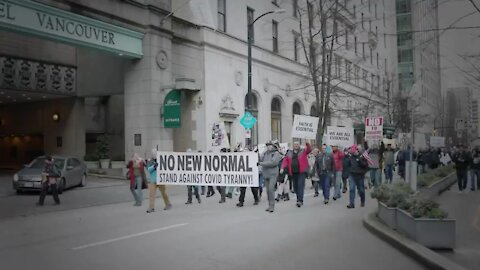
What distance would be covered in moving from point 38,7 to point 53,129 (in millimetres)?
12435

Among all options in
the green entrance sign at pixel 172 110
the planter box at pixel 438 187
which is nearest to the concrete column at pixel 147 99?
the green entrance sign at pixel 172 110

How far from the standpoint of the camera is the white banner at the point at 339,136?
20.7 meters

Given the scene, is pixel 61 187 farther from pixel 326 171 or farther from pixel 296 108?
pixel 296 108

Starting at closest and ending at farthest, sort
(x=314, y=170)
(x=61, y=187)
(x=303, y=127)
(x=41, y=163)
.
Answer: (x=314, y=170), (x=61, y=187), (x=41, y=163), (x=303, y=127)

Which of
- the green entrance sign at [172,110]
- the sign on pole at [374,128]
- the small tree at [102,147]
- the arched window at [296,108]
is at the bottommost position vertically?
the small tree at [102,147]

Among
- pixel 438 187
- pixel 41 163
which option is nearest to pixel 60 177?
A: pixel 41 163

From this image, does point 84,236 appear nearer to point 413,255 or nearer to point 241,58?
point 413,255

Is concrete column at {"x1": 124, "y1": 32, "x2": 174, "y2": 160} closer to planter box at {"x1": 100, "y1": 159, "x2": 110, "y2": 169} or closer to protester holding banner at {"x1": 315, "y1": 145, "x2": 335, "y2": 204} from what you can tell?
planter box at {"x1": 100, "y1": 159, "x2": 110, "y2": 169}

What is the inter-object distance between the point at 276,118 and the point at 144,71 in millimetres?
13919

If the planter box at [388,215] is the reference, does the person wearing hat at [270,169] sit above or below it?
above

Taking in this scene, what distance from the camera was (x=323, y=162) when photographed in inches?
620

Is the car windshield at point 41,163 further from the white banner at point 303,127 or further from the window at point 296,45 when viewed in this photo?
the window at point 296,45

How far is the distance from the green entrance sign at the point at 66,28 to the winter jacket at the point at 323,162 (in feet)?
35.7

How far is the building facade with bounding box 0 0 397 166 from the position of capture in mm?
21172
